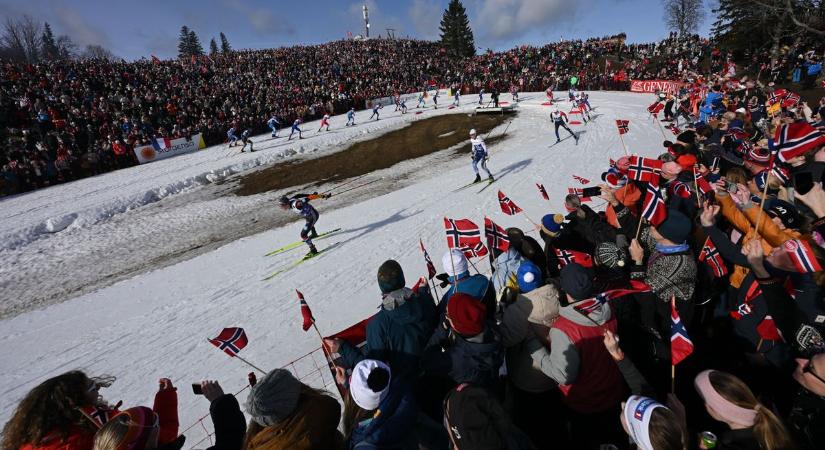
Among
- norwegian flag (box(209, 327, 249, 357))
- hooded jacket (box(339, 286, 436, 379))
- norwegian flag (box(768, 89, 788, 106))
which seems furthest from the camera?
norwegian flag (box(768, 89, 788, 106))

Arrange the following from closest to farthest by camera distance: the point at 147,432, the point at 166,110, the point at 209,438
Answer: the point at 147,432 → the point at 209,438 → the point at 166,110

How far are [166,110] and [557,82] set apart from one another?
30021 mm

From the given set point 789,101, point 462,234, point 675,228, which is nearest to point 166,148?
point 462,234

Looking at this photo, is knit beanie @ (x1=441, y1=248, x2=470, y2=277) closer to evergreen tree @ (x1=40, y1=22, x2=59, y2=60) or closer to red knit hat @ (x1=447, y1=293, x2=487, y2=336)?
red knit hat @ (x1=447, y1=293, x2=487, y2=336)

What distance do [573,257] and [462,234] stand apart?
1588mm

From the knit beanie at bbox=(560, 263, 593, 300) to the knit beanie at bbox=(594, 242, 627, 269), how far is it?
5.58 ft

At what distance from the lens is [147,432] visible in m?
2.42

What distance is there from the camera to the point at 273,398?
7.63ft

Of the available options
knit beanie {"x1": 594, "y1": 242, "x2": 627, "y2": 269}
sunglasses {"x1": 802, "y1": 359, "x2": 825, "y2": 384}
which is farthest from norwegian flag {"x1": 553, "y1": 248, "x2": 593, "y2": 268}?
sunglasses {"x1": 802, "y1": 359, "x2": 825, "y2": 384}

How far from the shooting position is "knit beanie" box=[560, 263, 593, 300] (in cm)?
290

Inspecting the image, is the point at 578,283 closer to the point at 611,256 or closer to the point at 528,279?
the point at 528,279

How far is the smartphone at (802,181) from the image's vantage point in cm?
475

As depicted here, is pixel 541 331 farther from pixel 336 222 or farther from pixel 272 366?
pixel 336 222

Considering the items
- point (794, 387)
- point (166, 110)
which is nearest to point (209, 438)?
point (794, 387)
